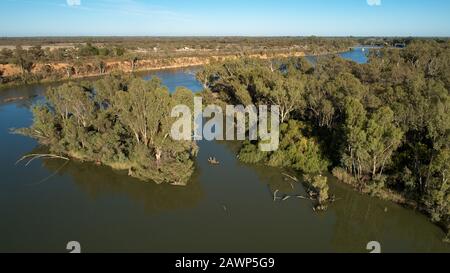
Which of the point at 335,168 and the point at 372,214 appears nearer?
the point at 372,214

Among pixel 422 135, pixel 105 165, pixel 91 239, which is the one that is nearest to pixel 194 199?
pixel 91 239

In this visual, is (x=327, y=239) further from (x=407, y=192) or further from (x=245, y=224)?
(x=407, y=192)

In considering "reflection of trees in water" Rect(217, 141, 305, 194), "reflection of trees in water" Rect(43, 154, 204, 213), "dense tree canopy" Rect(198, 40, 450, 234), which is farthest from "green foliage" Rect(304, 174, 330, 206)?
"reflection of trees in water" Rect(43, 154, 204, 213)

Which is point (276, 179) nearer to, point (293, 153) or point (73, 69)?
point (293, 153)

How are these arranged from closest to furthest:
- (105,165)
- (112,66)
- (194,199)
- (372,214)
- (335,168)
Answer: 1. (372,214)
2. (194,199)
3. (335,168)
4. (105,165)
5. (112,66)

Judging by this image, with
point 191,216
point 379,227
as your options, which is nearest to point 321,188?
point 379,227

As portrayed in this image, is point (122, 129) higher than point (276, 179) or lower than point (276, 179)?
higher

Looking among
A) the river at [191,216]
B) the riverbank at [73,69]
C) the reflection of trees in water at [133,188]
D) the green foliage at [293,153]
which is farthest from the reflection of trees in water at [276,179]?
the riverbank at [73,69]
